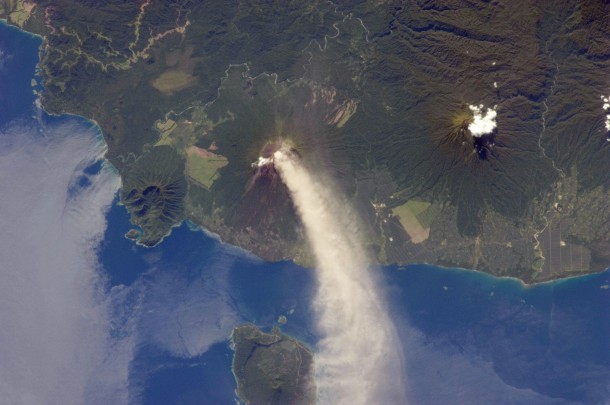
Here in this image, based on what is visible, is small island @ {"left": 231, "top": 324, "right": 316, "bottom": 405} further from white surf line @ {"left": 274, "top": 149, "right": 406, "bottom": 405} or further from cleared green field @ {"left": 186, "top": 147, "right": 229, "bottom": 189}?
cleared green field @ {"left": 186, "top": 147, "right": 229, "bottom": 189}

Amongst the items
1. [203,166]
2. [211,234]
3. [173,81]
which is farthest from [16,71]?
[211,234]

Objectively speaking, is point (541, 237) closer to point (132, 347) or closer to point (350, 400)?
point (350, 400)

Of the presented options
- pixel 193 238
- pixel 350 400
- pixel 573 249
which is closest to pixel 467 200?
pixel 573 249

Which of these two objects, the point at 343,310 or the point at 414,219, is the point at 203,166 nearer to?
the point at 343,310

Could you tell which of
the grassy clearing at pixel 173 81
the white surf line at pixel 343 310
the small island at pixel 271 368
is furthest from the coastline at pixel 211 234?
the small island at pixel 271 368

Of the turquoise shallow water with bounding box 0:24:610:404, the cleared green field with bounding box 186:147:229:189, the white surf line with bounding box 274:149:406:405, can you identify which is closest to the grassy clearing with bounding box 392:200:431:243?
the turquoise shallow water with bounding box 0:24:610:404
